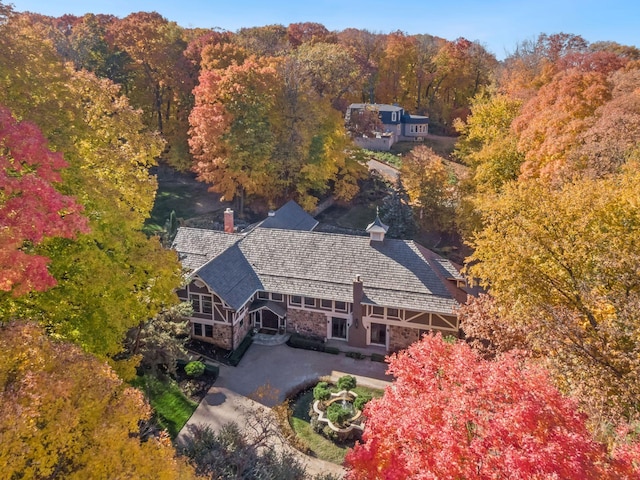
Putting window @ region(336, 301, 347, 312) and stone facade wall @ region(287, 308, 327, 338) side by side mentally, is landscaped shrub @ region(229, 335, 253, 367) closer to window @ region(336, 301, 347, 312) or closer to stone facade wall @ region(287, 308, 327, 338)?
stone facade wall @ region(287, 308, 327, 338)

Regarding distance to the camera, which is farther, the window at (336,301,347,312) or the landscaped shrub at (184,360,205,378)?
the window at (336,301,347,312)

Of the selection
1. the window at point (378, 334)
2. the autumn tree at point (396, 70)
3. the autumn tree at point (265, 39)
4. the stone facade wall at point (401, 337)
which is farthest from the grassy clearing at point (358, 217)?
the autumn tree at point (396, 70)

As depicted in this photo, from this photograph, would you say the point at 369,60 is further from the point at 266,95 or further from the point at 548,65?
the point at 266,95

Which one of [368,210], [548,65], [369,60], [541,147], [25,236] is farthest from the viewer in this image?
[369,60]

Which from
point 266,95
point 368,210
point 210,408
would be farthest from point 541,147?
point 210,408

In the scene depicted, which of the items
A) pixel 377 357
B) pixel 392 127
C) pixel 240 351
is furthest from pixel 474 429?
pixel 392 127

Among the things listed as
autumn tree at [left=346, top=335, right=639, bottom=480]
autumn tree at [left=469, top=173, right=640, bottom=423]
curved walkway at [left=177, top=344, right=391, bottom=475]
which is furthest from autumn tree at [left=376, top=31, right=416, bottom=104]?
autumn tree at [left=346, top=335, right=639, bottom=480]

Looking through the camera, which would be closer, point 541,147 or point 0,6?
point 0,6
